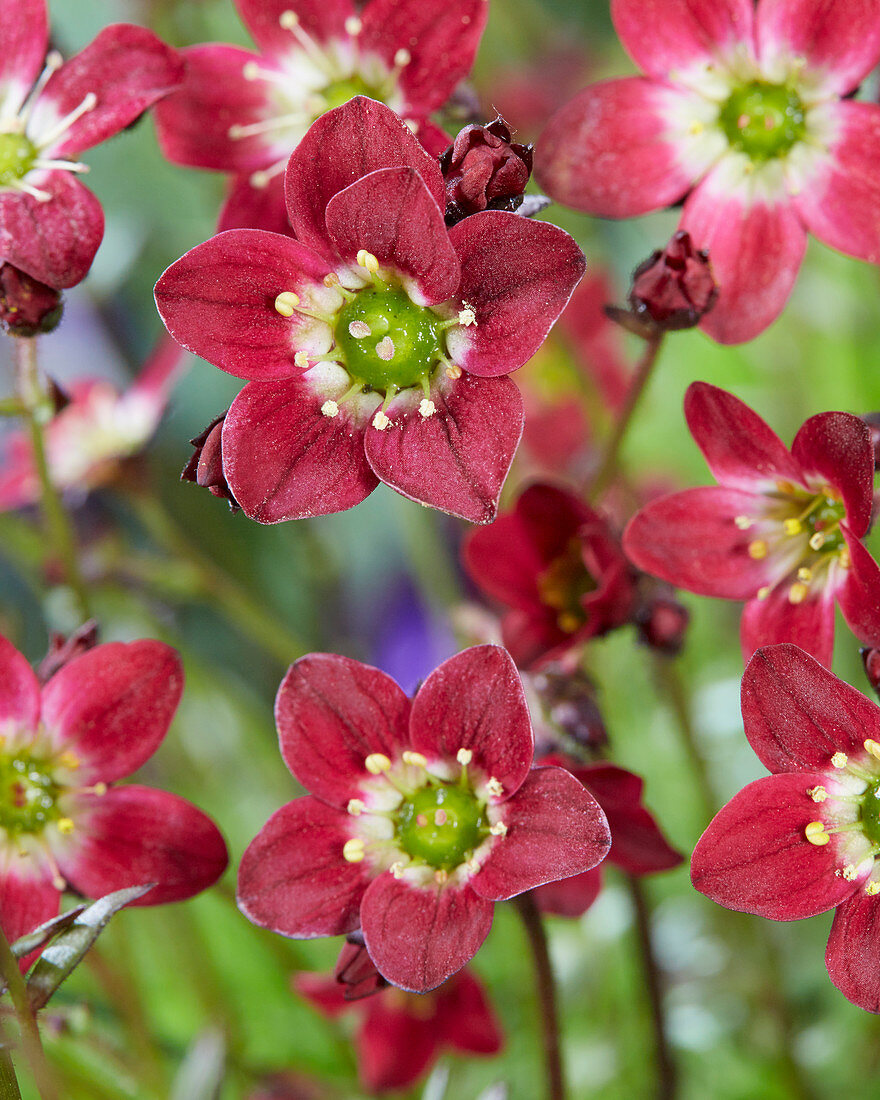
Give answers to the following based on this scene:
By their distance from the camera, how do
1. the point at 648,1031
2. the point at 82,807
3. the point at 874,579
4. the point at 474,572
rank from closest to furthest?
the point at 874,579 → the point at 82,807 → the point at 474,572 → the point at 648,1031

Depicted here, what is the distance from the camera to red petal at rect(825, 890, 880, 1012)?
550mm

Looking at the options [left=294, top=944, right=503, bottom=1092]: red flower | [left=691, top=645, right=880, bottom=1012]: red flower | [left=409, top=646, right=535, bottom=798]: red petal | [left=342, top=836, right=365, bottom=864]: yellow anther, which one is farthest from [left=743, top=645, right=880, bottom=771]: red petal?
[left=294, top=944, right=503, bottom=1092]: red flower

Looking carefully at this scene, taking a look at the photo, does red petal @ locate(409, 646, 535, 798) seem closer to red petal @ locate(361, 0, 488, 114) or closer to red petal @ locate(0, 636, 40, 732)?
red petal @ locate(0, 636, 40, 732)

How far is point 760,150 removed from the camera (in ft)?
2.46

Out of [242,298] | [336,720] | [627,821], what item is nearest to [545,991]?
[627,821]

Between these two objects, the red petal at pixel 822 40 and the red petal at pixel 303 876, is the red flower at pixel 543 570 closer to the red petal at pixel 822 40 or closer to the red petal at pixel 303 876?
the red petal at pixel 303 876

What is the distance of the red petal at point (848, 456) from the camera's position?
1.88ft

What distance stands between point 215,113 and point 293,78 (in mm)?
60

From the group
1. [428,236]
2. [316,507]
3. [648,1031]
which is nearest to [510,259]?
[428,236]

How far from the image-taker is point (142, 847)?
64 cm

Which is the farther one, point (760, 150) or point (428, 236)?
point (760, 150)

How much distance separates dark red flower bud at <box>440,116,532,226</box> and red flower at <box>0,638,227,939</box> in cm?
28

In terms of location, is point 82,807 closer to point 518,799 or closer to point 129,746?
point 129,746

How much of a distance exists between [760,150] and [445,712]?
43cm
